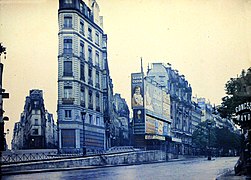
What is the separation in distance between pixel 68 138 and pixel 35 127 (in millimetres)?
1579

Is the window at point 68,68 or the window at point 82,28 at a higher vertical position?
the window at point 82,28

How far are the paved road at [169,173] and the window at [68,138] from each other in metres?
1.05

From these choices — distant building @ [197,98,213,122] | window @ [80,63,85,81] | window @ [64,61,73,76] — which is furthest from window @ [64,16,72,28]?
distant building @ [197,98,213,122]

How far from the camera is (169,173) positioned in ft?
40.3

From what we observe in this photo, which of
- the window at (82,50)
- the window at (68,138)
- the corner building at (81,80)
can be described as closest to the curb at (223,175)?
the corner building at (81,80)

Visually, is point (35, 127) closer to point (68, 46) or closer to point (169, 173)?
point (68, 46)

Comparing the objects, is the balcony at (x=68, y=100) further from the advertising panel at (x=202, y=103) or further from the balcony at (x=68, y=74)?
the advertising panel at (x=202, y=103)

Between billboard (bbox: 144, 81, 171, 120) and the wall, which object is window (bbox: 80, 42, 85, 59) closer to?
billboard (bbox: 144, 81, 171, 120)

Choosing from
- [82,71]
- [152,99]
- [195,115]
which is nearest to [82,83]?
[82,71]

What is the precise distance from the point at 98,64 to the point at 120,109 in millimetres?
1615

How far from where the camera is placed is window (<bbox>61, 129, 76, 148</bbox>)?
1400 cm

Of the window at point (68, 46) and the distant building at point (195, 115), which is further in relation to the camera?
the distant building at point (195, 115)

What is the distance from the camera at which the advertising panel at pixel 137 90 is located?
528 inches

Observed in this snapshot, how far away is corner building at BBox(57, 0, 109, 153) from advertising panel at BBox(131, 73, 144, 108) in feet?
2.39
